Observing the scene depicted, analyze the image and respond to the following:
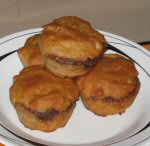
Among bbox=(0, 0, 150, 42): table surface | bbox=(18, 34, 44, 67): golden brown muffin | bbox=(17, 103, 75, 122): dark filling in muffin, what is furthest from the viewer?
bbox=(0, 0, 150, 42): table surface

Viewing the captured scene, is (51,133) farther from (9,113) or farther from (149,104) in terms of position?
(149,104)

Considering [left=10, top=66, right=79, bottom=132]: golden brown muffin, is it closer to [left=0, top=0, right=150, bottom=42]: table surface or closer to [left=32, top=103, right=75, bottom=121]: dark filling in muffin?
[left=32, top=103, right=75, bottom=121]: dark filling in muffin

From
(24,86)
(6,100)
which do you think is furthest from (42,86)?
(6,100)

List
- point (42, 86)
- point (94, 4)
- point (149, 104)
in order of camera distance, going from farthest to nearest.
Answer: point (94, 4) < point (149, 104) < point (42, 86)

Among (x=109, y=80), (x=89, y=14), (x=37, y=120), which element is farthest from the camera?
(x=89, y=14)

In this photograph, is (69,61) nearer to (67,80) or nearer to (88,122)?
(67,80)

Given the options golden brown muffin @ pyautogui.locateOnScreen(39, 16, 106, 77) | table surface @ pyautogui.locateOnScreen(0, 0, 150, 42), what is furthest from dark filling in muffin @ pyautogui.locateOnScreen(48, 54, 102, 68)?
table surface @ pyautogui.locateOnScreen(0, 0, 150, 42)

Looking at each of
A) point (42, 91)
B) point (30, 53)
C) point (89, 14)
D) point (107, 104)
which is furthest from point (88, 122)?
point (89, 14)
